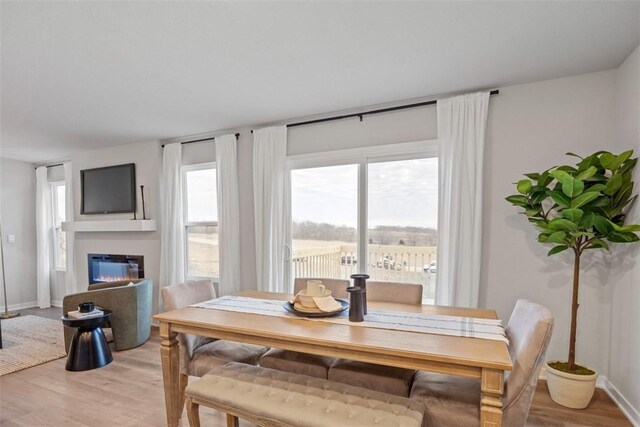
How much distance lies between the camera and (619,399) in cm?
236

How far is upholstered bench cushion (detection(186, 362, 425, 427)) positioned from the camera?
1.49m

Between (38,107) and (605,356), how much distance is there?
17.6ft

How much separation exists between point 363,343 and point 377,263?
6.08 ft

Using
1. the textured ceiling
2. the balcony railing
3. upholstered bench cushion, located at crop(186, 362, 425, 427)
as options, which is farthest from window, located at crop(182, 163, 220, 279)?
upholstered bench cushion, located at crop(186, 362, 425, 427)

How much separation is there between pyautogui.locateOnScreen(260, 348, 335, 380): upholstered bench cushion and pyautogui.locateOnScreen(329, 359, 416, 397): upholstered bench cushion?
0.23 ft

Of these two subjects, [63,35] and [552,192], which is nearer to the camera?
[63,35]

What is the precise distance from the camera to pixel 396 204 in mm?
3295

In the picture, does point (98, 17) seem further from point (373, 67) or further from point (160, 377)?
point (160, 377)

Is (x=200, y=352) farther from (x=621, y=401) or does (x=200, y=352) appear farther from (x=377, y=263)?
(x=621, y=401)

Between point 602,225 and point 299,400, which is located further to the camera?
point 602,225

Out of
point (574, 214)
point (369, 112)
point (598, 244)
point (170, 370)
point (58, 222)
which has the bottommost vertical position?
point (170, 370)

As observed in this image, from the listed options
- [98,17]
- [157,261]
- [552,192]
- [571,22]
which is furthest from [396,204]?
[157,261]

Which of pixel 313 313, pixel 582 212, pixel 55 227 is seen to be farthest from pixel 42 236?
pixel 582 212

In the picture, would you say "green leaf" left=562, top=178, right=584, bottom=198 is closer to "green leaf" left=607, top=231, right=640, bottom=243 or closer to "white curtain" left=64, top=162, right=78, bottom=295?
"green leaf" left=607, top=231, right=640, bottom=243
